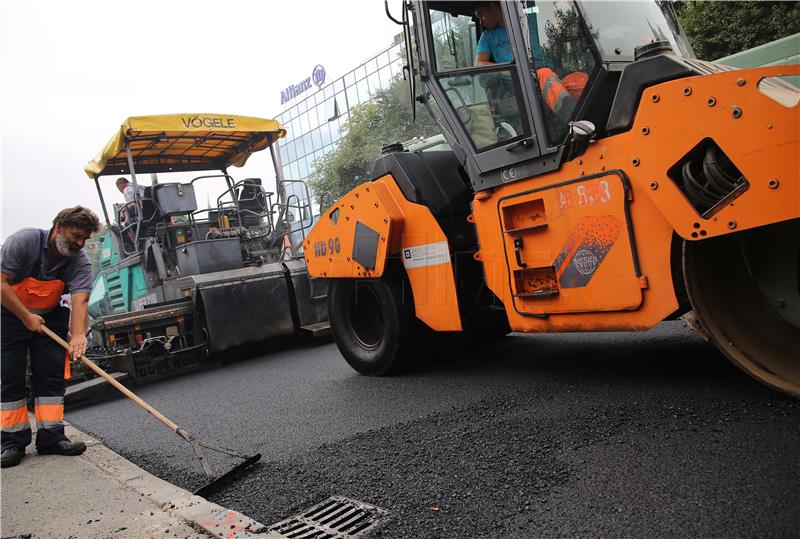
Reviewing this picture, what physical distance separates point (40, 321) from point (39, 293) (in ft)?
0.69

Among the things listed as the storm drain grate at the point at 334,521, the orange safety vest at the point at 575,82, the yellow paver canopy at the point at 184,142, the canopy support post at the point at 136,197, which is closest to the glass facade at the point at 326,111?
the yellow paver canopy at the point at 184,142

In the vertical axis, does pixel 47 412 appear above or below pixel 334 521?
above

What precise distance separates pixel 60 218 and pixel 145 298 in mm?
4891

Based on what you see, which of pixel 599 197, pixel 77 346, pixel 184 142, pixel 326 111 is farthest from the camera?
pixel 326 111

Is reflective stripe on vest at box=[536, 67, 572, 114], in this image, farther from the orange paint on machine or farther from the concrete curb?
the concrete curb

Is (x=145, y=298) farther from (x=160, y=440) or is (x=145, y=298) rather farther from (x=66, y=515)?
(x=66, y=515)

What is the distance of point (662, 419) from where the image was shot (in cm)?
277

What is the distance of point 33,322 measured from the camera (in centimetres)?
370

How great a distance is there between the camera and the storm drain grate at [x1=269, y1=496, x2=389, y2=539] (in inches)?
89.4

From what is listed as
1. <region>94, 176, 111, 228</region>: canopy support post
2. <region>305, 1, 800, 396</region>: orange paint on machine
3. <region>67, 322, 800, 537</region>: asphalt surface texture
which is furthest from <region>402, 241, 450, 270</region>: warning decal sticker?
<region>94, 176, 111, 228</region>: canopy support post

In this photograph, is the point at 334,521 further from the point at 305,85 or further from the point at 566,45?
the point at 305,85

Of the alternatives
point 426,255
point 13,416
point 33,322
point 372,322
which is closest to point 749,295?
point 426,255

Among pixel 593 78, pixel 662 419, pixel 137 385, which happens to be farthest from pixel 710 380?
pixel 137 385

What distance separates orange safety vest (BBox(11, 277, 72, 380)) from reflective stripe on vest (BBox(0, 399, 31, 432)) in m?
0.30
